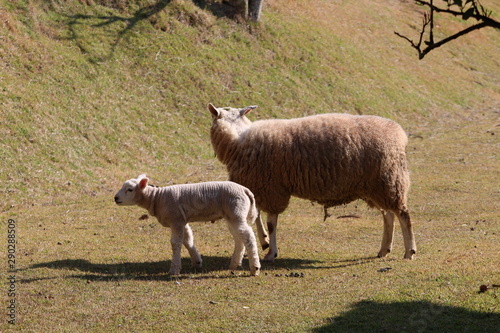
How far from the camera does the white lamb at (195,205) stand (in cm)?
929

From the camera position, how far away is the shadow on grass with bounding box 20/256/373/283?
9336 mm

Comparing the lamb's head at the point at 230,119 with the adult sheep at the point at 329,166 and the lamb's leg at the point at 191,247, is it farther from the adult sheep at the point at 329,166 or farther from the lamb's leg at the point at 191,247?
the lamb's leg at the point at 191,247

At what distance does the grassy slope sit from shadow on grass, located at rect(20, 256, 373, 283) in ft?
0.22

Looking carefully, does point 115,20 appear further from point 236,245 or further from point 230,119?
point 236,245

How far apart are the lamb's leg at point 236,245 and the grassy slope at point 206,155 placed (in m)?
0.58

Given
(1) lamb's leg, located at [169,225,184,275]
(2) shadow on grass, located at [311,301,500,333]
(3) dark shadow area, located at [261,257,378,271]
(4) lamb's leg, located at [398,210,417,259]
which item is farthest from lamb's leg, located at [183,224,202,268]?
(4) lamb's leg, located at [398,210,417,259]

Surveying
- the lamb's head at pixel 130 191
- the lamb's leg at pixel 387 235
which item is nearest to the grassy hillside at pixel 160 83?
the lamb's head at pixel 130 191

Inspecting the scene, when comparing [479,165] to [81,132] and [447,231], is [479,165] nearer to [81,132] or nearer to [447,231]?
[447,231]

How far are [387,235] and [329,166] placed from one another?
64.7 inches

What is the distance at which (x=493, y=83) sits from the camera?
4309cm

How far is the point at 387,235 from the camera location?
10.9 m

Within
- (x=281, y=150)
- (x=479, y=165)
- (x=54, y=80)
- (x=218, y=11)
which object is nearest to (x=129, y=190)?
(x=281, y=150)

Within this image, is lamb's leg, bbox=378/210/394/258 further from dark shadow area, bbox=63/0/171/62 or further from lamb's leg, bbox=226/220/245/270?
dark shadow area, bbox=63/0/171/62

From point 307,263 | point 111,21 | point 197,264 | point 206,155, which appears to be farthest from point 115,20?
point 307,263
